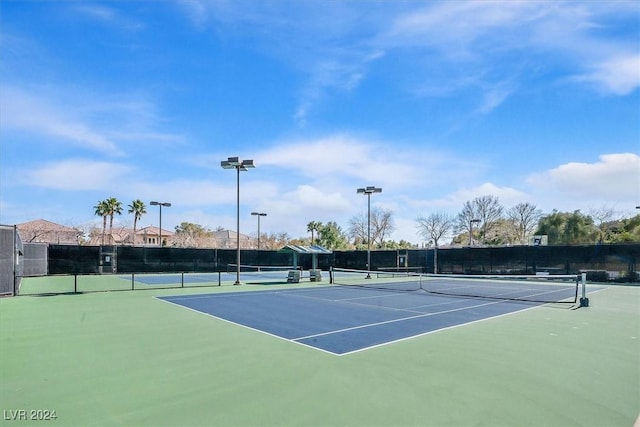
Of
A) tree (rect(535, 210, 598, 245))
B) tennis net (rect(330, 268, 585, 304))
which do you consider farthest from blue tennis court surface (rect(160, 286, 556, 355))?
tree (rect(535, 210, 598, 245))

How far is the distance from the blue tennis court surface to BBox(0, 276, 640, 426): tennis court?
165 millimetres

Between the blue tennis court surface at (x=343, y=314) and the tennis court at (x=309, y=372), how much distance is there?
165mm

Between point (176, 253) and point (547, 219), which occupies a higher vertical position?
point (547, 219)

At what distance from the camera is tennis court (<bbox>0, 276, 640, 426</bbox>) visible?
14.1 feet

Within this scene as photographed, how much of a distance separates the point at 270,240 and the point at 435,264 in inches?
1654

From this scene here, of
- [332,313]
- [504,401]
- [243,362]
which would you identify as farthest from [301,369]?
[332,313]

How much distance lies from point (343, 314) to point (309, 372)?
224 inches

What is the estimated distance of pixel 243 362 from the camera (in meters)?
6.26

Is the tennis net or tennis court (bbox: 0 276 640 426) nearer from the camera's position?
tennis court (bbox: 0 276 640 426)

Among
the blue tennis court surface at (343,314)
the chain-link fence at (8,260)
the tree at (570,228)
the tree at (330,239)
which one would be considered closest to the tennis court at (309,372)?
the blue tennis court surface at (343,314)

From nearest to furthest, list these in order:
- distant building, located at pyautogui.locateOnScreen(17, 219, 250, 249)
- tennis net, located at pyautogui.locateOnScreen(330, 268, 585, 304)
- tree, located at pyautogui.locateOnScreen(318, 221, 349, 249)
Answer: tennis net, located at pyautogui.locateOnScreen(330, 268, 585, 304) → distant building, located at pyautogui.locateOnScreen(17, 219, 250, 249) → tree, located at pyautogui.locateOnScreen(318, 221, 349, 249)

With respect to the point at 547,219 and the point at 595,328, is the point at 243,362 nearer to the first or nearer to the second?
the point at 595,328

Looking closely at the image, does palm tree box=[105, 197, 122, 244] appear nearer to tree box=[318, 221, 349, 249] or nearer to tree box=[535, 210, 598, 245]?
tree box=[318, 221, 349, 249]

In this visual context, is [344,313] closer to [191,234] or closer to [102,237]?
[102,237]
